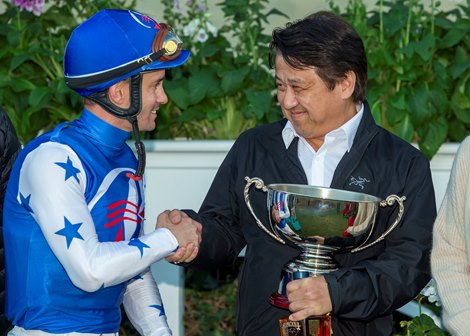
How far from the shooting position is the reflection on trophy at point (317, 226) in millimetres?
3668

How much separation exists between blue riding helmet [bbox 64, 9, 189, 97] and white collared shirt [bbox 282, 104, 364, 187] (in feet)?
2.40

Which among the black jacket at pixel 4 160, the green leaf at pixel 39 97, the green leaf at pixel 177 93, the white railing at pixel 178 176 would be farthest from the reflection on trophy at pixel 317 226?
the green leaf at pixel 39 97

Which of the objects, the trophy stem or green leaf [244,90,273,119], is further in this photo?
green leaf [244,90,273,119]

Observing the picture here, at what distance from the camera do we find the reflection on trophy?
3668 millimetres

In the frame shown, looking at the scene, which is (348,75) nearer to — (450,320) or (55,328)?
(450,320)

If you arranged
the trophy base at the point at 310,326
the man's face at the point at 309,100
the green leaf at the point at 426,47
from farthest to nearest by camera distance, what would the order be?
the green leaf at the point at 426,47 → the man's face at the point at 309,100 → the trophy base at the point at 310,326

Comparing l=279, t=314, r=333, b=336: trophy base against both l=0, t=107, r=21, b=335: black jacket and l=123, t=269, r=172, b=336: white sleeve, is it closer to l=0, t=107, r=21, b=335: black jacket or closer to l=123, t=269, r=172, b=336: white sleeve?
l=123, t=269, r=172, b=336: white sleeve

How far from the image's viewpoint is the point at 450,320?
10.9 ft

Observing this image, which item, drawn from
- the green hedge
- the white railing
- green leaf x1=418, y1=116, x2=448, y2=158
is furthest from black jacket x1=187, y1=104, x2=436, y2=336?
the green hedge

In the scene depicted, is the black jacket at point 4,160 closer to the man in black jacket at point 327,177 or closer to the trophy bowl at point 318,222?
the man in black jacket at point 327,177

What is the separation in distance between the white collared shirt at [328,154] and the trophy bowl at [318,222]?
125mm

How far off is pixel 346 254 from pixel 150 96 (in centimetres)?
91

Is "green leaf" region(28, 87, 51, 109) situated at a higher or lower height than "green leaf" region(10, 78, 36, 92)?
lower

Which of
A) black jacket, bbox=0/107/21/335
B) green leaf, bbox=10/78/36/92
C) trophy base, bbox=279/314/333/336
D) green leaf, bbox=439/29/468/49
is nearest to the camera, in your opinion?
trophy base, bbox=279/314/333/336
